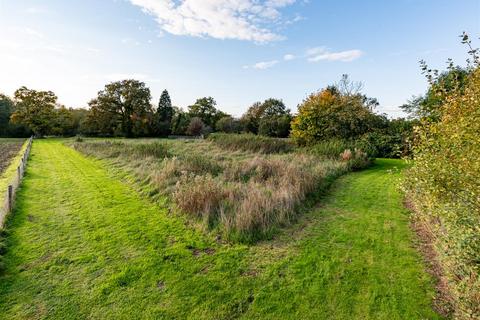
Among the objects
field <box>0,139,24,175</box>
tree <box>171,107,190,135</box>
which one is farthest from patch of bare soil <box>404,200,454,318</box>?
tree <box>171,107,190,135</box>

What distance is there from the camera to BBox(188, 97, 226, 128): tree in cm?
5281

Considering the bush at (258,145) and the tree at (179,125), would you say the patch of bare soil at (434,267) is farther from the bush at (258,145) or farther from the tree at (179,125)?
the tree at (179,125)

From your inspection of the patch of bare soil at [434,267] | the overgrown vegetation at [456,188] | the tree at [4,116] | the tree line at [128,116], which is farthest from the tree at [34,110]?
the overgrown vegetation at [456,188]

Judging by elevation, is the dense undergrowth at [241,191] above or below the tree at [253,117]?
below

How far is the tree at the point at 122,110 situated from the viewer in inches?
1544

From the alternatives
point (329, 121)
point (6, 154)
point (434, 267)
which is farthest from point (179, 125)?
point (434, 267)

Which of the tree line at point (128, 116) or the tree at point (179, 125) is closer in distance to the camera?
the tree line at point (128, 116)

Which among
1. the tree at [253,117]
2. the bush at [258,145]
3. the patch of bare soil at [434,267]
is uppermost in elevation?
the tree at [253,117]

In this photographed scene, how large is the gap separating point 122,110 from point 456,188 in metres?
43.7

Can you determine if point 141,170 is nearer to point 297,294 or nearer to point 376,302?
point 297,294

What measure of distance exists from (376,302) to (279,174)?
19.3 feet

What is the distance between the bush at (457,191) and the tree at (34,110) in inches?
1834

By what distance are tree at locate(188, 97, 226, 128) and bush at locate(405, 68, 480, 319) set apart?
161 ft

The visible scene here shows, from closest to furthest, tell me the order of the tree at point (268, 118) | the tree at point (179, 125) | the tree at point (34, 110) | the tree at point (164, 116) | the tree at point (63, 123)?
the tree at point (34, 110) → the tree at point (268, 118) → the tree at point (63, 123) → the tree at point (164, 116) → the tree at point (179, 125)
